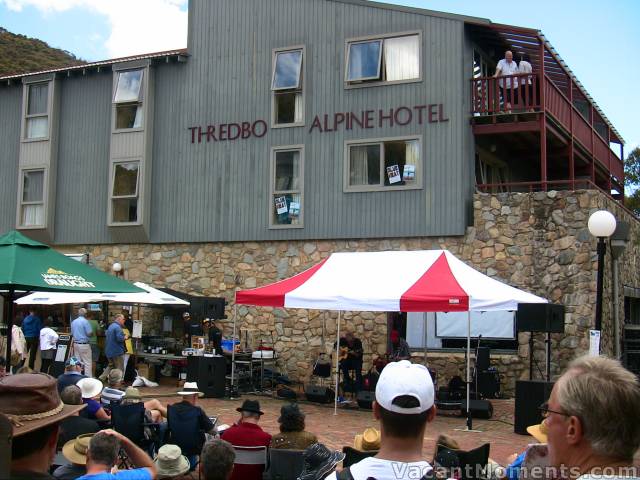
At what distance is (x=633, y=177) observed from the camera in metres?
38.8

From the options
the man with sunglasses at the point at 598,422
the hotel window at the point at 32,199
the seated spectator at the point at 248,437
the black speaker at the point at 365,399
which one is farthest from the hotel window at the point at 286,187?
the man with sunglasses at the point at 598,422

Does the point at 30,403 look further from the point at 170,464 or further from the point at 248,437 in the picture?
the point at 248,437

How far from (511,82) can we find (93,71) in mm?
11861

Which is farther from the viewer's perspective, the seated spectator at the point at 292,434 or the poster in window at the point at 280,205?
the poster in window at the point at 280,205

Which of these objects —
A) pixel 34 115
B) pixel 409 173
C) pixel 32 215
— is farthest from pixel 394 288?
pixel 34 115

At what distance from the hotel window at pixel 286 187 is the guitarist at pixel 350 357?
355 centimetres

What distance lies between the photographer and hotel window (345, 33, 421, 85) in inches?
724

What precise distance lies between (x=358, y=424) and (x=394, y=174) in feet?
23.6

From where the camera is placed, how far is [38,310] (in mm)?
22953

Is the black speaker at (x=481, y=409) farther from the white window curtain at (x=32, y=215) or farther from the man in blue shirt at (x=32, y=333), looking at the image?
the white window curtain at (x=32, y=215)

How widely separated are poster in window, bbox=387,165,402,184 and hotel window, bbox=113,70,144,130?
23.9 feet

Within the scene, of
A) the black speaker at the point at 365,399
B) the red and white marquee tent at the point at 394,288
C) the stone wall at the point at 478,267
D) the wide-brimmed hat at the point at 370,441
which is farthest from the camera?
the stone wall at the point at 478,267

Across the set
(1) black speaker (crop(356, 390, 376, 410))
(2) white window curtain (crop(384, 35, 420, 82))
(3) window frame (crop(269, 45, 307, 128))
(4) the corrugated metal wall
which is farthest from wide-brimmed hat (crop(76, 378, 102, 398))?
(2) white window curtain (crop(384, 35, 420, 82))

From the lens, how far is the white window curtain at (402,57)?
18359 millimetres
